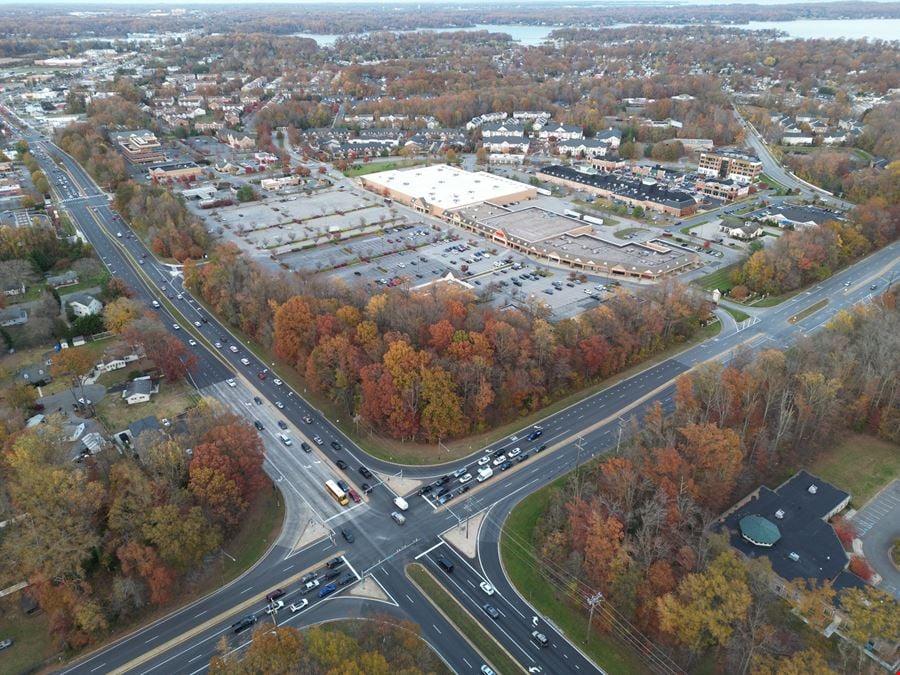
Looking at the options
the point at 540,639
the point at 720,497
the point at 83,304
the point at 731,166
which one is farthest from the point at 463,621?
the point at 731,166

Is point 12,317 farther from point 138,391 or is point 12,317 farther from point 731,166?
point 731,166

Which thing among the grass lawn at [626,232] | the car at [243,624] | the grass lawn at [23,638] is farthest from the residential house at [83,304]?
the grass lawn at [626,232]

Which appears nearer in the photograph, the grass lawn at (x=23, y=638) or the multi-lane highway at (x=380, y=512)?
the grass lawn at (x=23, y=638)

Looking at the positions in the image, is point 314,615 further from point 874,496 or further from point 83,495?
point 874,496

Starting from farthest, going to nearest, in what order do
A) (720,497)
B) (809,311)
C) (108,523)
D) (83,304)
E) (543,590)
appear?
(809,311) < (83,304) < (720,497) < (543,590) < (108,523)

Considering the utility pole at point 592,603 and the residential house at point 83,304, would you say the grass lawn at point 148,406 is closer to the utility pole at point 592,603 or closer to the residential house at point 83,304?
the residential house at point 83,304

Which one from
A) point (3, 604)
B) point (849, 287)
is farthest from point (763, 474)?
point (3, 604)

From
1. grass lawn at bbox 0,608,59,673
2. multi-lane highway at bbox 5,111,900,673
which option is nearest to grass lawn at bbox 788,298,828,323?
multi-lane highway at bbox 5,111,900,673
